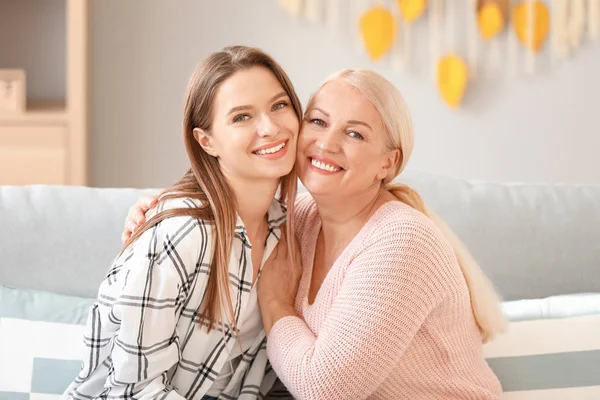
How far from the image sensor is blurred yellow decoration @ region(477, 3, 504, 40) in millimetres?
3129

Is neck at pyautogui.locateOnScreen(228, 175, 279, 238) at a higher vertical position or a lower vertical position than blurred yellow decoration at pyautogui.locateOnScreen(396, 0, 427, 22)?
lower

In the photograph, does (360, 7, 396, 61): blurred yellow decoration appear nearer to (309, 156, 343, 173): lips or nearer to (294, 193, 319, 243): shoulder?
(294, 193, 319, 243): shoulder

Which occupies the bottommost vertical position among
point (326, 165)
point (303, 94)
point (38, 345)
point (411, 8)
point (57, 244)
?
point (38, 345)

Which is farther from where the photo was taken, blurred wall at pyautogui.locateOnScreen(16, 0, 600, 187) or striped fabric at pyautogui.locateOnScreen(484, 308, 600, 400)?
blurred wall at pyautogui.locateOnScreen(16, 0, 600, 187)

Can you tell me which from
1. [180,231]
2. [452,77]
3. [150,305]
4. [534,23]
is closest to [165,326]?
[150,305]

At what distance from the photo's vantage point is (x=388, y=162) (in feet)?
5.54

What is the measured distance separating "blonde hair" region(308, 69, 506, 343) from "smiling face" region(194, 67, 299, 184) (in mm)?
99

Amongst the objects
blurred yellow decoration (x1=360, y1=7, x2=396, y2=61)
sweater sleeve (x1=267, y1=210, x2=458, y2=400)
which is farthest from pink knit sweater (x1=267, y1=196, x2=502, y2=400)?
blurred yellow decoration (x1=360, y1=7, x2=396, y2=61)

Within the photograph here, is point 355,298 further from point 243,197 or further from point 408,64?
point 408,64

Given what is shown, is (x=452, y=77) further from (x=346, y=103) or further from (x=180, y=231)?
(x=180, y=231)

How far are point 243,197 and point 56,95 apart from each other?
1728mm

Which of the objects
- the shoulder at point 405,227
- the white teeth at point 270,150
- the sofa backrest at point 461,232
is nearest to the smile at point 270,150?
the white teeth at point 270,150

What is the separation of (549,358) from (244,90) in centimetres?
84

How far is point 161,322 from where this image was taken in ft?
5.09
